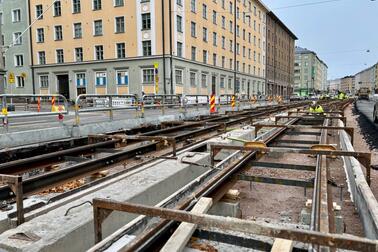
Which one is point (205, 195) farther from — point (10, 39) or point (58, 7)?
point (10, 39)

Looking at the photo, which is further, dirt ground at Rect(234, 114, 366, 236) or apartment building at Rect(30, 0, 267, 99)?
apartment building at Rect(30, 0, 267, 99)

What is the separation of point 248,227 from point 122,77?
124 feet

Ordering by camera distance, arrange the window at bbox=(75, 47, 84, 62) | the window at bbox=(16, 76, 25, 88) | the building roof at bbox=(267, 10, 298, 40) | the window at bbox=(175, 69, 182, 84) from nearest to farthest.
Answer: the window at bbox=(175, 69, 182, 84) → the window at bbox=(75, 47, 84, 62) → the window at bbox=(16, 76, 25, 88) → the building roof at bbox=(267, 10, 298, 40)

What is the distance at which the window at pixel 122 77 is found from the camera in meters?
38.6

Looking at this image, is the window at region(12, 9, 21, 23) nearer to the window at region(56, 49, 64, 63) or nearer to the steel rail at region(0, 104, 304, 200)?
the window at region(56, 49, 64, 63)

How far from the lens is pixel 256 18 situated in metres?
64.4

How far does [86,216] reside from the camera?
346 cm

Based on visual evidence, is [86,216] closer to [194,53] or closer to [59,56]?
[194,53]

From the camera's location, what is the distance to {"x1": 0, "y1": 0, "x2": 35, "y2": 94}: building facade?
45531 mm

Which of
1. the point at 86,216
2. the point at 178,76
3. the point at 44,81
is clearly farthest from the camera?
the point at 44,81

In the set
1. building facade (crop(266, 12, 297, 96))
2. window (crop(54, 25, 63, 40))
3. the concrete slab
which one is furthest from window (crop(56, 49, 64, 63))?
building facade (crop(266, 12, 297, 96))

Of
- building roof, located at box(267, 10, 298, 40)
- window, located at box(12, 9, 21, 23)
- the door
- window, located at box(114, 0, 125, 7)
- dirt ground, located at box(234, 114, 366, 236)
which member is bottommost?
dirt ground, located at box(234, 114, 366, 236)

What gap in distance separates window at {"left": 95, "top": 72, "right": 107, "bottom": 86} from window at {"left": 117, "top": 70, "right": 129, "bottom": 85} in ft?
6.49

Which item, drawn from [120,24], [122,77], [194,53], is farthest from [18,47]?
[194,53]
